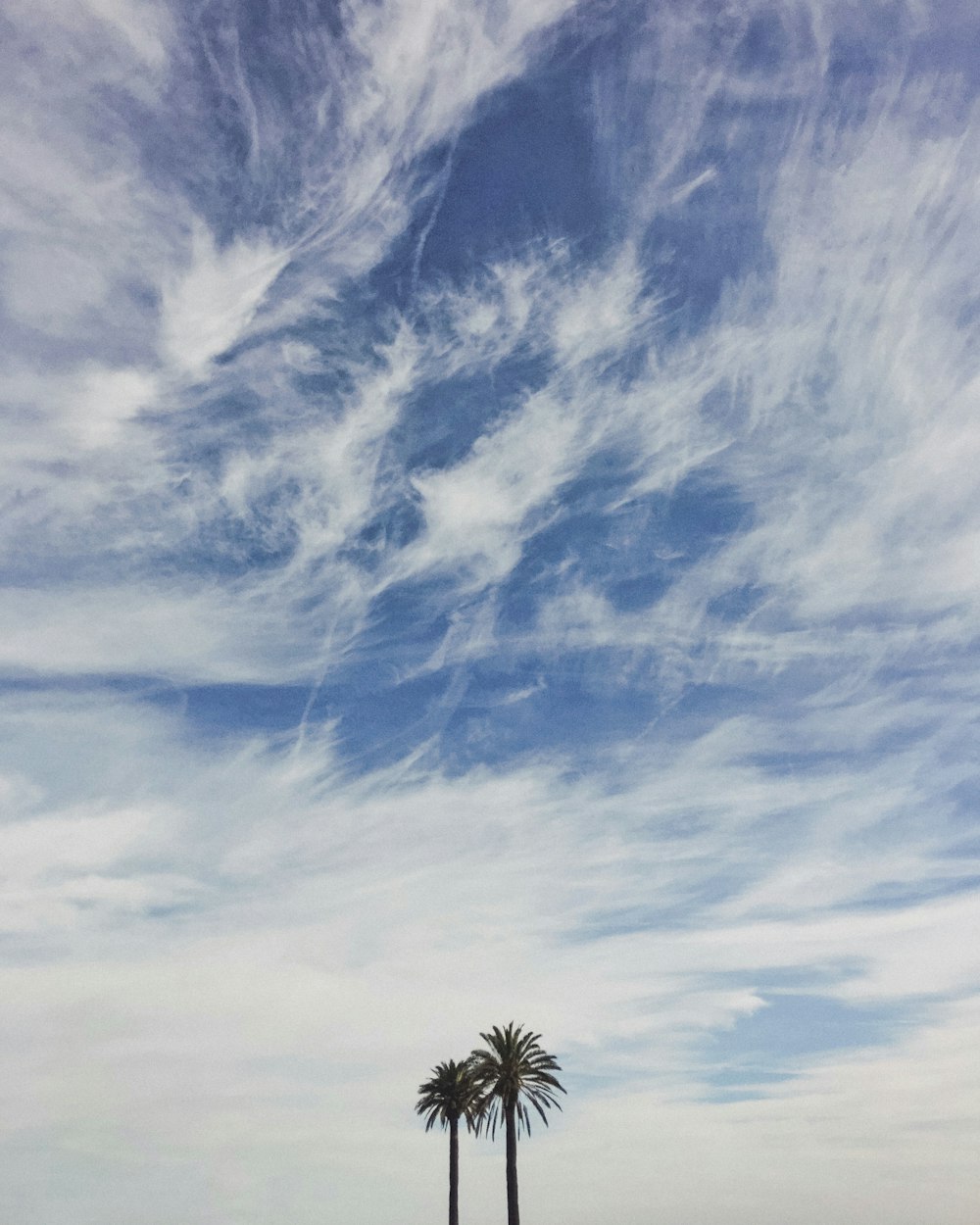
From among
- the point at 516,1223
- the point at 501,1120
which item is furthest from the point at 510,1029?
the point at 516,1223

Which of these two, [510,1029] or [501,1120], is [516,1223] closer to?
[501,1120]

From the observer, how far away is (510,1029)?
60531 mm

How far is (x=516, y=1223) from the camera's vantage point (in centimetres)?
5647

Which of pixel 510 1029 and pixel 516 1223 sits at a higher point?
pixel 510 1029

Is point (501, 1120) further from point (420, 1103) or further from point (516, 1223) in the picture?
point (420, 1103)

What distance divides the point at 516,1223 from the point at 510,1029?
1040cm

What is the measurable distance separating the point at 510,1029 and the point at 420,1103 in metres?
12.2

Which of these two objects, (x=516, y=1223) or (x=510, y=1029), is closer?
(x=516, y=1223)

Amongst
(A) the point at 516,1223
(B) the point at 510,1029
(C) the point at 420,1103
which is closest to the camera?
(A) the point at 516,1223

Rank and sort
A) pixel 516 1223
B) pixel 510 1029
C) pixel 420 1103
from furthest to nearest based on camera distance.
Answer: pixel 420 1103, pixel 510 1029, pixel 516 1223

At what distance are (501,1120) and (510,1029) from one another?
532 cm

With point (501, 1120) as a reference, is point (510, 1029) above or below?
above

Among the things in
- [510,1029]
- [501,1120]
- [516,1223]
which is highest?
[510,1029]

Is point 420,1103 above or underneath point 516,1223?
above
